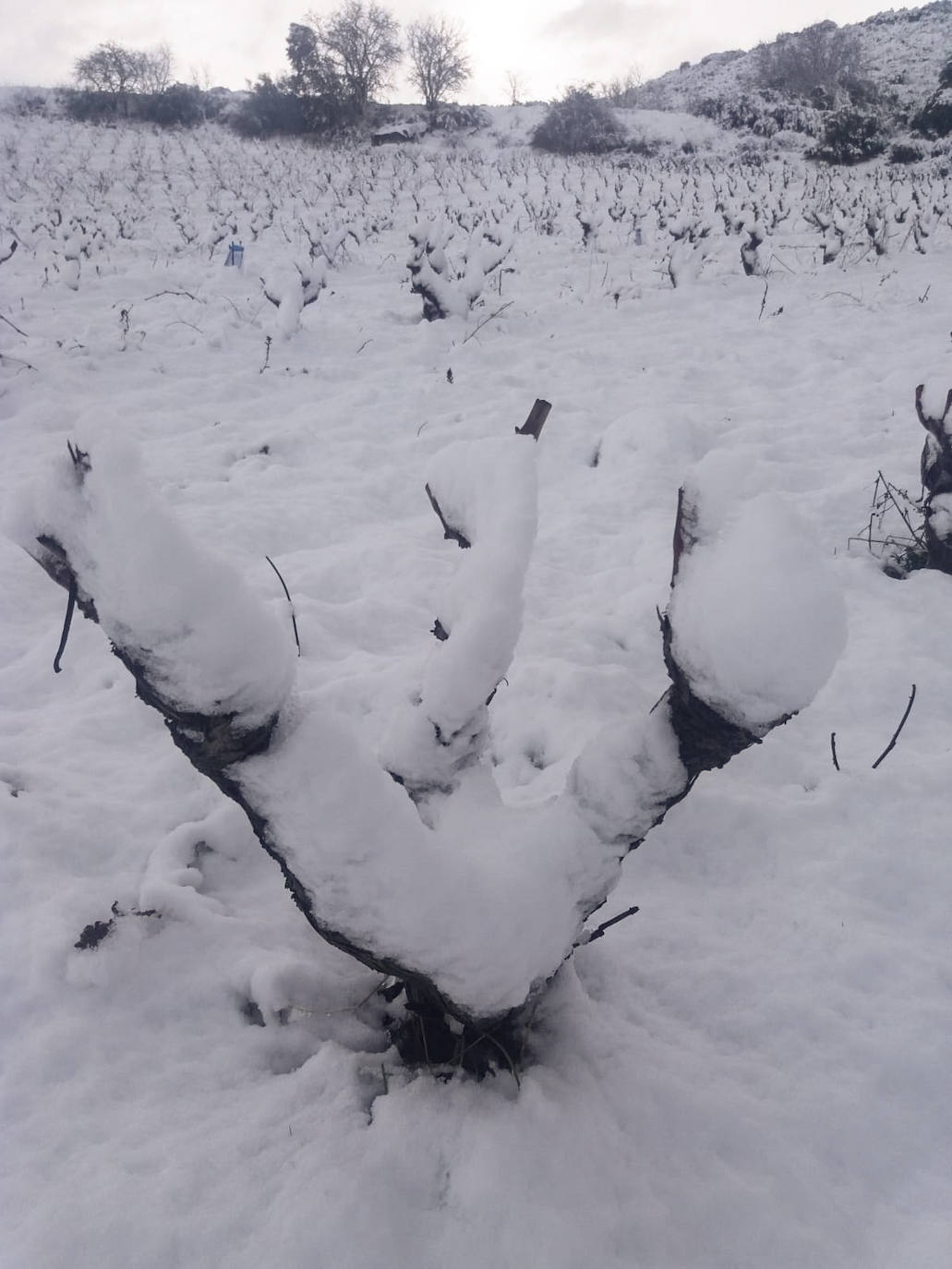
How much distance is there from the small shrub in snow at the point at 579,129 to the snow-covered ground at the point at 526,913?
60.0ft

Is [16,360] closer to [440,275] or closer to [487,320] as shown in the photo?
[440,275]

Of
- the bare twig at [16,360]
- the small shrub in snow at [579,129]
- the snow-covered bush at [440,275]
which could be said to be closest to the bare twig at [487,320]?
the snow-covered bush at [440,275]

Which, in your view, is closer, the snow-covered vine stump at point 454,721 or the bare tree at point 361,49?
the snow-covered vine stump at point 454,721

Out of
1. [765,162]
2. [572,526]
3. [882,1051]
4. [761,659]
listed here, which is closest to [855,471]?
[572,526]

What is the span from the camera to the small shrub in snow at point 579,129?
19734mm

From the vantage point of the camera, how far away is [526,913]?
49.2 inches

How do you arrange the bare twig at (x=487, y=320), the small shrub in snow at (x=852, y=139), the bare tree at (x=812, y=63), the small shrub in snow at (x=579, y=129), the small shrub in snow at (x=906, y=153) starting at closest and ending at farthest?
the bare twig at (x=487, y=320), the small shrub in snow at (x=906, y=153), the small shrub in snow at (x=852, y=139), the small shrub in snow at (x=579, y=129), the bare tree at (x=812, y=63)

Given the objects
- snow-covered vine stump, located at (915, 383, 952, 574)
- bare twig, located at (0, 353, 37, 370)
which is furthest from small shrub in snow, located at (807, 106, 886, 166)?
bare twig, located at (0, 353, 37, 370)

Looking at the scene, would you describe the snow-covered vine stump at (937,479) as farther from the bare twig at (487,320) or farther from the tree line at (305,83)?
the tree line at (305,83)

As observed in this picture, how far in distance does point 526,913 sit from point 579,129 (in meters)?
24.4

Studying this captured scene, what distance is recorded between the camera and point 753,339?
248 inches

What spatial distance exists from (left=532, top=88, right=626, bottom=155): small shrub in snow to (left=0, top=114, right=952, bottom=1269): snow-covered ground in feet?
60.0

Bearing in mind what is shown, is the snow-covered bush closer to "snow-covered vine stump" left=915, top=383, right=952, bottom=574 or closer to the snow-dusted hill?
"snow-covered vine stump" left=915, top=383, right=952, bottom=574

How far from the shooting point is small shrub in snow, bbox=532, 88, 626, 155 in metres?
19.7
